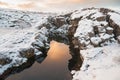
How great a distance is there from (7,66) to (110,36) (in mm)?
19223

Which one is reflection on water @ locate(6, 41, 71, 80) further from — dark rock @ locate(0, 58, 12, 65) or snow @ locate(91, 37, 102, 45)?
snow @ locate(91, 37, 102, 45)

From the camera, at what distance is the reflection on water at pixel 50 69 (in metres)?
28.1

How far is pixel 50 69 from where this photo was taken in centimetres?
3147

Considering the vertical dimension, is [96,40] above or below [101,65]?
above

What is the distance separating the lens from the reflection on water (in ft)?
92.3

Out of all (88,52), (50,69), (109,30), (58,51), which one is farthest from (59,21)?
(88,52)

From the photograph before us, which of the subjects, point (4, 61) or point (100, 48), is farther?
point (100, 48)

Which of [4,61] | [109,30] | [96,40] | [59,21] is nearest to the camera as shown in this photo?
[4,61]

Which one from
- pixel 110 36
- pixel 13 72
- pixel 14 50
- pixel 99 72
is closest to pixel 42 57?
pixel 14 50

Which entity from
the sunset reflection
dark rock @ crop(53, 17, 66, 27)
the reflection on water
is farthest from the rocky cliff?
dark rock @ crop(53, 17, 66, 27)

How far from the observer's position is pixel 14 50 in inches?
1321

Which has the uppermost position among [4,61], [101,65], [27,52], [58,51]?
[101,65]

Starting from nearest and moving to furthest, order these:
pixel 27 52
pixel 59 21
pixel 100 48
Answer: pixel 100 48 < pixel 27 52 < pixel 59 21

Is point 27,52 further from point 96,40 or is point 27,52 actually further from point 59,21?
point 59,21
